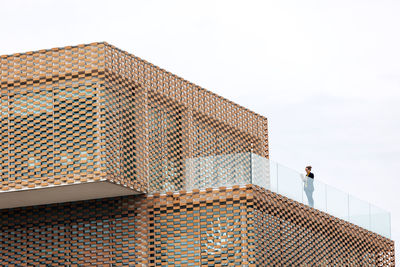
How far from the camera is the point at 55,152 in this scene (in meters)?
33.6

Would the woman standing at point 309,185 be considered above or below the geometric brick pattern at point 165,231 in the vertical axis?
above

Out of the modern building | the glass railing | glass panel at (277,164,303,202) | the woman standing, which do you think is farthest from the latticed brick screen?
the woman standing

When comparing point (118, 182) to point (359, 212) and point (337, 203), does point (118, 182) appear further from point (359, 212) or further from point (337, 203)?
point (359, 212)

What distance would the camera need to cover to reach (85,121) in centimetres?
3347

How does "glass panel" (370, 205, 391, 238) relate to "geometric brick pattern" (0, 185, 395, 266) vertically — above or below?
above

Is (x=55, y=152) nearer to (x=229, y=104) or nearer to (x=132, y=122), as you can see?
(x=132, y=122)

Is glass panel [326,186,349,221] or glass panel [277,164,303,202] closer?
glass panel [277,164,303,202]

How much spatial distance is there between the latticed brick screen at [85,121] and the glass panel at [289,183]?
193 cm

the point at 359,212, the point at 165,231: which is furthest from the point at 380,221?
the point at 165,231

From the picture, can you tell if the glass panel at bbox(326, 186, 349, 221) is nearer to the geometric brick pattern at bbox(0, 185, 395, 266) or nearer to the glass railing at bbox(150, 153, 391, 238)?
the glass railing at bbox(150, 153, 391, 238)

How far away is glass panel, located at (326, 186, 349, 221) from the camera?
38500 mm

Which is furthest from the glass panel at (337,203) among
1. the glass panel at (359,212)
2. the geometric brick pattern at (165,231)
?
the geometric brick pattern at (165,231)

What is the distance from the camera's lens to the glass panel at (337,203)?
38500 mm

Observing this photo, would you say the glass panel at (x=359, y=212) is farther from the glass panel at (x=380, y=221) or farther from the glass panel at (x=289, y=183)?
the glass panel at (x=289, y=183)
